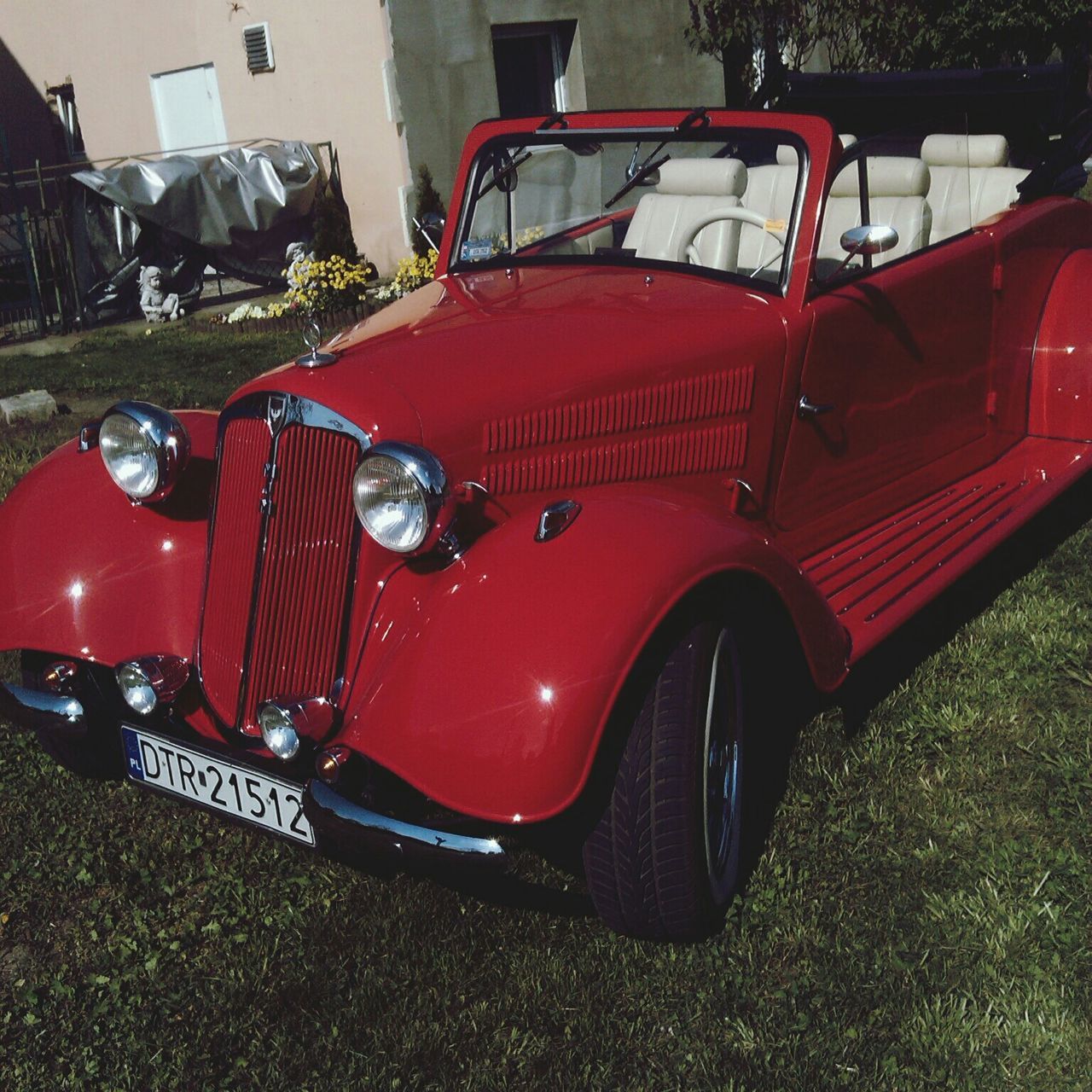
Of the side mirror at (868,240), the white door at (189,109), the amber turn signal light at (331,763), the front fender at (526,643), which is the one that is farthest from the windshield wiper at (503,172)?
the white door at (189,109)

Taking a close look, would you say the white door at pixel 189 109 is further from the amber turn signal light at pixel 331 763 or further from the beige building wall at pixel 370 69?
the amber turn signal light at pixel 331 763

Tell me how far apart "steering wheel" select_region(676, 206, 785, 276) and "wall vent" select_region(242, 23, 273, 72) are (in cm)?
924

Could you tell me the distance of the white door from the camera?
41.2 feet

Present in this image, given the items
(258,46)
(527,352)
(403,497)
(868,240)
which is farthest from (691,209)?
(258,46)

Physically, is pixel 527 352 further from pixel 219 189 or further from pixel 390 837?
pixel 219 189

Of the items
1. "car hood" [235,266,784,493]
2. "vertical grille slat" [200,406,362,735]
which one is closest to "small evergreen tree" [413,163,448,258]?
"car hood" [235,266,784,493]

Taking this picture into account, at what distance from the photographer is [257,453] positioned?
8.87ft

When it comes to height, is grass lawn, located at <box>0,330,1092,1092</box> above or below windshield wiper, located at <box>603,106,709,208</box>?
below

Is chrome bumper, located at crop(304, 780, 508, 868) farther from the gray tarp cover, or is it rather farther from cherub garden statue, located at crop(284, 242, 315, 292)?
the gray tarp cover

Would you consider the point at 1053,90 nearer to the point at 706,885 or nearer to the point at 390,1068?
the point at 706,885

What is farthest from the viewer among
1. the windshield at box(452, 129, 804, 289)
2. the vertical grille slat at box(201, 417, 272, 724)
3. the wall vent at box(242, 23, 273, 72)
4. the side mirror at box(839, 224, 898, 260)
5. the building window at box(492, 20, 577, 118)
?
the building window at box(492, 20, 577, 118)

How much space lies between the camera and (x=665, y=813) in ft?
7.80

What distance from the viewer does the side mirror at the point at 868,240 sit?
313 cm

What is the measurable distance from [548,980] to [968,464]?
255 centimetres
